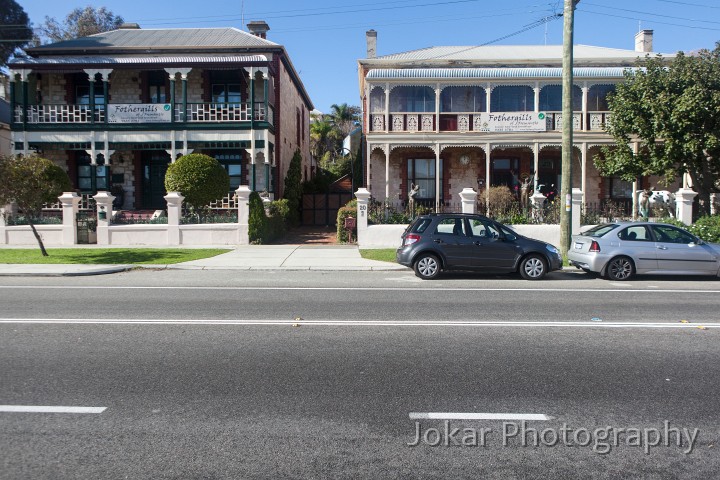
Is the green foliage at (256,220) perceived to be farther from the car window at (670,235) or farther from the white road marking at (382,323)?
the car window at (670,235)

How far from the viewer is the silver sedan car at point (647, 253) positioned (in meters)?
13.3

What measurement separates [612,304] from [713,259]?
203 inches

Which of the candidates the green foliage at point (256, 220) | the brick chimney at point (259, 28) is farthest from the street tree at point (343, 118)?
the green foliage at point (256, 220)

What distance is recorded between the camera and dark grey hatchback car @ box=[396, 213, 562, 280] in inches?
524

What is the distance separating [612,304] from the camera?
996 centimetres

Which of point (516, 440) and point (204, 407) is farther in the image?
point (204, 407)

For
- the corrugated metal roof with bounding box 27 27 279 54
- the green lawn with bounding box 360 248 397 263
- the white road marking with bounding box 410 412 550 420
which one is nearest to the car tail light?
the green lawn with bounding box 360 248 397 263

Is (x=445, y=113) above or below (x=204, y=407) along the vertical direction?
above

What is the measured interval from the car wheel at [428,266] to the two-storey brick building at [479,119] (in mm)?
11818

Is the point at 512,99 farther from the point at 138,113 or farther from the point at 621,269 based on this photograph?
the point at 138,113

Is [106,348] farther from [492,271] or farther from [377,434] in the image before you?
[492,271]

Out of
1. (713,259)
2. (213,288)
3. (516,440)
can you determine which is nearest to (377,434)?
(516,440)

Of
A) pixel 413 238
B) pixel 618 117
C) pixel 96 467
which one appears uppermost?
pixel 618 117

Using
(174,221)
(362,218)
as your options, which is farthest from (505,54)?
(174,221)
